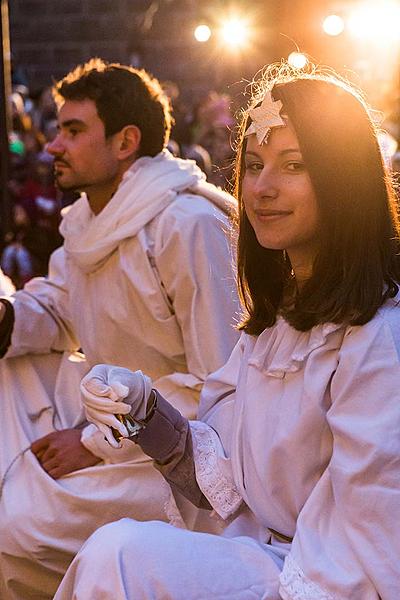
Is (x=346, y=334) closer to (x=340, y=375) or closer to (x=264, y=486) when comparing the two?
(x=340, y=375)

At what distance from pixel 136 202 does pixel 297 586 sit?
1.91 meters

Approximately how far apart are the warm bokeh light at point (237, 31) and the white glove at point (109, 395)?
552 centimetres

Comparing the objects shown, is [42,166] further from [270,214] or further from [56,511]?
[270,214]

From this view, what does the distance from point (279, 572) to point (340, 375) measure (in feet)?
Answer: 1.47

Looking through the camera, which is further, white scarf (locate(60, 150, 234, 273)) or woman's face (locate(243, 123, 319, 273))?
white scarf (locate(60, 150, 234, 273))

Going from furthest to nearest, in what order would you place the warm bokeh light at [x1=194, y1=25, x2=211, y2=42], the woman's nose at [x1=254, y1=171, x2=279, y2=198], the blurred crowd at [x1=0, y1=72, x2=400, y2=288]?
the warm bokeh light at [x1=194, y1=25, x2=211, y2=42]
the blurred crowd at [x1=0, y1=72, x2=400, y2=288]
the woman's nose at [x1=254, y1=171, x2=279, y2=198]

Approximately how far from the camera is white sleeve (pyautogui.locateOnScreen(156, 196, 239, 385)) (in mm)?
3945

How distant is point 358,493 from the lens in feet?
8.34

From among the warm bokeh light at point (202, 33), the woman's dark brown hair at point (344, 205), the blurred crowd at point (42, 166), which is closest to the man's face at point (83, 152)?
the woman's dark brown hair at point (344, 205)

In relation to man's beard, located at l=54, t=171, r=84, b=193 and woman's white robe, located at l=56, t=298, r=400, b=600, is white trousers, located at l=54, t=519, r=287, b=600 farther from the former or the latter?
man's beard, located at l=54, t=171, r=84, b=193

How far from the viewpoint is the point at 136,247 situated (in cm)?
416

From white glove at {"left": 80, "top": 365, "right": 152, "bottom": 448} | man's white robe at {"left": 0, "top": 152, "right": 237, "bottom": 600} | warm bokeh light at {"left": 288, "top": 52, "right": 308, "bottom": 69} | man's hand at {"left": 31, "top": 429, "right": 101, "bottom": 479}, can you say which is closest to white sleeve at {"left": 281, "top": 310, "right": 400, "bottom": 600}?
white glove at {"left": 80, "top": 365, "right": 152, "bottom": 448}

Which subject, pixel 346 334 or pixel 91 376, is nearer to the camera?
pixel 346 334

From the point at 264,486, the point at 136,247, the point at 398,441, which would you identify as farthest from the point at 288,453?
the point at 136,247
